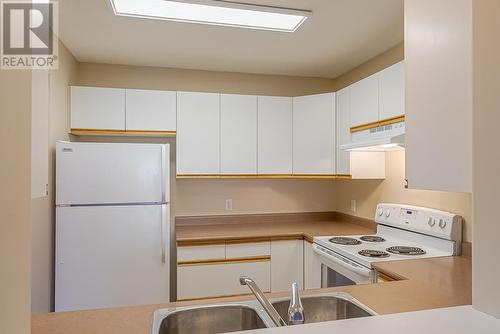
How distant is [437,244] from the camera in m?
2.19

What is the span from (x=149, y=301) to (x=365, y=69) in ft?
9.00

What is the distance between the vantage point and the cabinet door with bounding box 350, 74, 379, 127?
247 centimetres

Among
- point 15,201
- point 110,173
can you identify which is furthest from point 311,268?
point 15,201

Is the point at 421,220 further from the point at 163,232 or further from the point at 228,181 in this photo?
the point at 163,232

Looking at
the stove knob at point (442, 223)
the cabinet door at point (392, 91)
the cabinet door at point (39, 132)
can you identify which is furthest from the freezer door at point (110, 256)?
the stove knob at point (442, 223)

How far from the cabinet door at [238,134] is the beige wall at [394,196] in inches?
41.5

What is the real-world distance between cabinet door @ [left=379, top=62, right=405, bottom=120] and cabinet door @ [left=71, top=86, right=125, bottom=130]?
2121 mm

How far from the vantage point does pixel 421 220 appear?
7.59 feet

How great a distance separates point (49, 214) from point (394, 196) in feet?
8.90

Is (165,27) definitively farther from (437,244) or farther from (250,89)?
(437,244)

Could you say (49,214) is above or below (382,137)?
below

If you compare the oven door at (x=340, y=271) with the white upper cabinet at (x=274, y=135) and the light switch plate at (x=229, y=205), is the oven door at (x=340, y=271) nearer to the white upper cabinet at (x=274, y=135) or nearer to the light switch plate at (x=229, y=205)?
the white upper cabinet at (x=274, y=135)

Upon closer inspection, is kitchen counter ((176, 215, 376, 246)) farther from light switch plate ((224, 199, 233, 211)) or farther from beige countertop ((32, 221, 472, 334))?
beige countertop ((32, 221, 472, 334))

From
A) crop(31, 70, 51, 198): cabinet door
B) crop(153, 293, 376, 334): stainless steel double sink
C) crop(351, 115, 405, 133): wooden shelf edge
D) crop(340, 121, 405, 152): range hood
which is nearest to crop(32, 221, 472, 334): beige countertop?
crop(153, 293, 376, 334): stainless steel double sink
